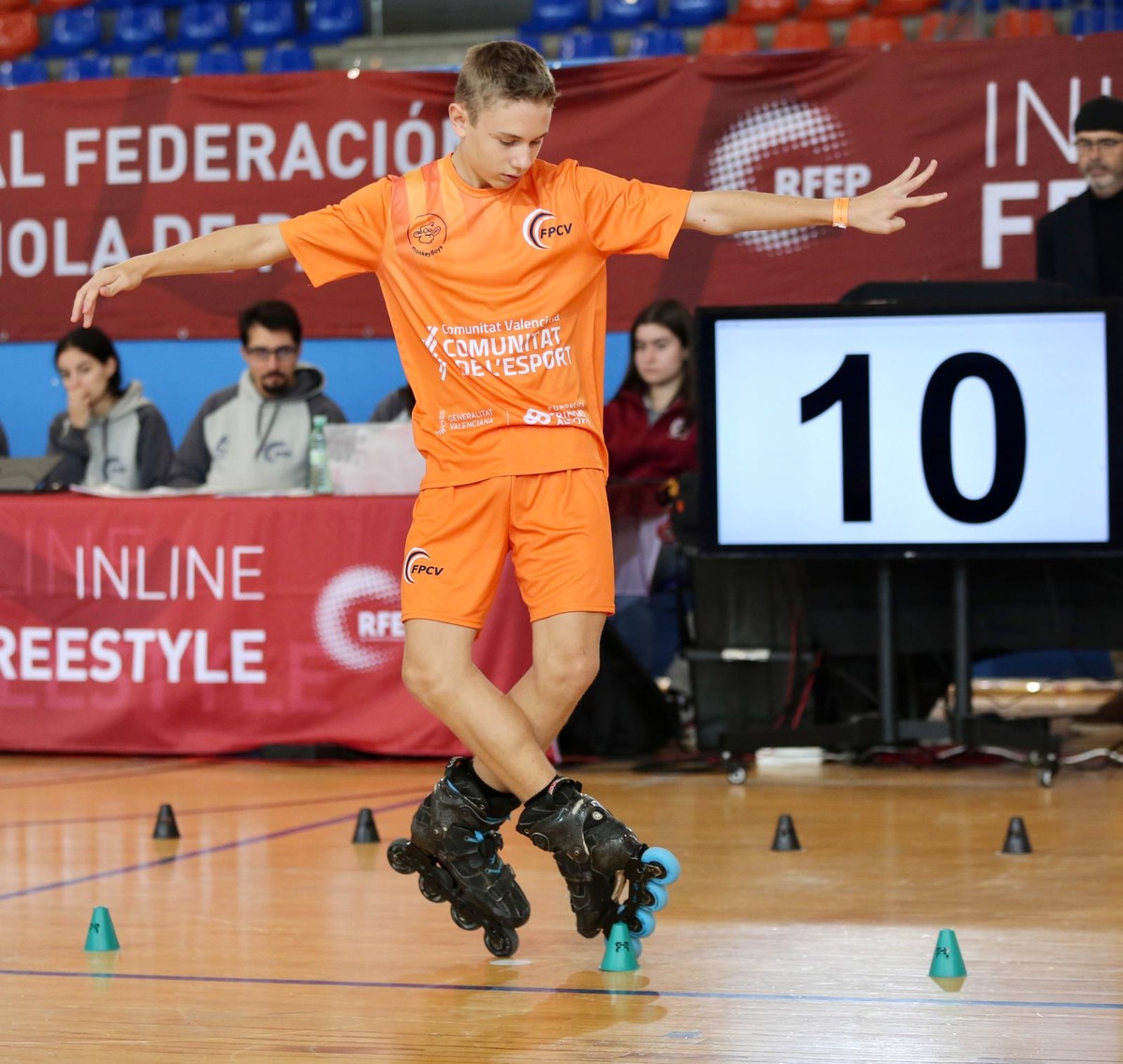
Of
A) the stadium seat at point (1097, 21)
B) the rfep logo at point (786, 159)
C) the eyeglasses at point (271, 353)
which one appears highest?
the stadium seat at point (1097, 21)

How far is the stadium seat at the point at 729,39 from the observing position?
11.7 metres

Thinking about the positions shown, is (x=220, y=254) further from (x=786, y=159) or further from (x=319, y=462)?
(x=786, y=159)

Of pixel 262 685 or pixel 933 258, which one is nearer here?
pixel 262 685

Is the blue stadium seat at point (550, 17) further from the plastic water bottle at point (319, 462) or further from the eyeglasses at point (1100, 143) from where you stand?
the eyeglasses at point (1100, 143)

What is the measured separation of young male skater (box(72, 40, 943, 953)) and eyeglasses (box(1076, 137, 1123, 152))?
12.6 feet

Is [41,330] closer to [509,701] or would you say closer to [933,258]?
[933,258]

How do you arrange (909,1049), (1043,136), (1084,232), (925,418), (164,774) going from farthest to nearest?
1. (1043,136)
2. (1084,232)
3. (164,774)
4. (925,418)
5. (909,1049)

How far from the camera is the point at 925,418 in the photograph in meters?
5.87

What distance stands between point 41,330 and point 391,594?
→ 13.3ft

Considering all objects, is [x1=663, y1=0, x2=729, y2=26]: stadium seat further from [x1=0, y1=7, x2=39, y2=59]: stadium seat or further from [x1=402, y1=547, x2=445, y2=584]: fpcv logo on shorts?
[x1=402, y1=547, x2=445, y2=584]: fpcv logo on shorts

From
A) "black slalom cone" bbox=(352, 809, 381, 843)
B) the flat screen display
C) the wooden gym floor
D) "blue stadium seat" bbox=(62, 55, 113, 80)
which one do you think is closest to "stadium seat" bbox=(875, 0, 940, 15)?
"blue stadium seat" bbox=(62, 55, 113, 80)

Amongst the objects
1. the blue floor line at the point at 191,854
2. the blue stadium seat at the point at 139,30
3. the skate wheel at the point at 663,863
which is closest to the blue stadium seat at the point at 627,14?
the blue stadium seat at the point at 139,30

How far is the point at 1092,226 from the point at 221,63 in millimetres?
7329

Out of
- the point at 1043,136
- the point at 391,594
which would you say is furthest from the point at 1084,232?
the point at 391,594
